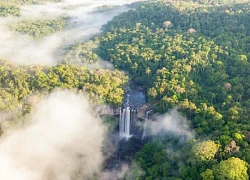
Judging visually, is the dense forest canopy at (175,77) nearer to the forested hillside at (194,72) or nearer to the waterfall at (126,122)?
the forested hillside at (194,72)

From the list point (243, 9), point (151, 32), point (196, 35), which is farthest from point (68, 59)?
point (243, 9)

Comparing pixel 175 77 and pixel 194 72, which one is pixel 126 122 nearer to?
pixel 175 77

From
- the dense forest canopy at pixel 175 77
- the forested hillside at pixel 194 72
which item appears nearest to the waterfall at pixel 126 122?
the dense forest canopy at pixel 175 77

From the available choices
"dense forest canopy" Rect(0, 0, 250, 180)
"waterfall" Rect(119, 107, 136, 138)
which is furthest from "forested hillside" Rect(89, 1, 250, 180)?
"waterfall" Rect(119, 107, 136, 138)

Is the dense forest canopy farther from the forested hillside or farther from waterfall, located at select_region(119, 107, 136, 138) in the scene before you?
waterfall, located at select_region(119, 107, 136, 138)

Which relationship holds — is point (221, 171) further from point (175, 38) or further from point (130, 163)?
point (175, 38)

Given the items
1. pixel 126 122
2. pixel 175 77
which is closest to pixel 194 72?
pixel 175 77
